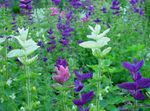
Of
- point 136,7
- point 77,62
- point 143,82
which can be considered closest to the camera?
point 143,82

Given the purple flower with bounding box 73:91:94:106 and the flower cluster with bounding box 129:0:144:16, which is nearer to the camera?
the purple flower with bounding box 73:91:94:106

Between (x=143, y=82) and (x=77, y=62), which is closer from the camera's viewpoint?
(x=143, y=82)

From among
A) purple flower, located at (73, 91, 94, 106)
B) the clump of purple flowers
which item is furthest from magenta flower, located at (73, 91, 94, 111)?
the clump of purple flowers

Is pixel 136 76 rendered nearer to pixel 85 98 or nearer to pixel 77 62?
pixel 85 98

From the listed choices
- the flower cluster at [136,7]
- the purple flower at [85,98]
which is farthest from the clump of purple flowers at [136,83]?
the flower cluster at [136,7]

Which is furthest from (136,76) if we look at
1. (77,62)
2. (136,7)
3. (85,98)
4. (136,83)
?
(136,7)

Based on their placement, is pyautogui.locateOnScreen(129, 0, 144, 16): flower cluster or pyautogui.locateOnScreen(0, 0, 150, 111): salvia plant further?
pyautogui.locateOnScreen(129, 0, 144, 16): flower cluster

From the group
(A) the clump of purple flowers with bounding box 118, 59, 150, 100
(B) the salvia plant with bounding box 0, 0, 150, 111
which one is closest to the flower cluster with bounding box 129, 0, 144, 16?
(B) the salvia plant with bounding box 0, 0, 150, 111

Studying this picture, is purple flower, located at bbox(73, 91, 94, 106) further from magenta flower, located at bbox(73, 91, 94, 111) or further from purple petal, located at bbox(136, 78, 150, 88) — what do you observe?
purple petal, located at bbox(136, 78, 150, 88)

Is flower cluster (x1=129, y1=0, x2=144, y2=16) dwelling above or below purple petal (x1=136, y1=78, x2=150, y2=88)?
below

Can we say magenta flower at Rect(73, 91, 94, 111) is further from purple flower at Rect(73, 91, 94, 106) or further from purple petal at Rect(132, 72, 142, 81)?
purple petal at Rect(132, 72, 142, 81)

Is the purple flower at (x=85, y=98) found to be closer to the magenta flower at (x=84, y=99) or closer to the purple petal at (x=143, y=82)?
the magenta flower at (x=84, y=99)

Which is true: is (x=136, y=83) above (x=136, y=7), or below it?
above

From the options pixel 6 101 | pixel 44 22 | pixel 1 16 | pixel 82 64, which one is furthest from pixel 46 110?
pixel 44 22
